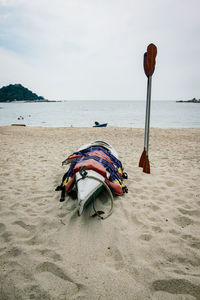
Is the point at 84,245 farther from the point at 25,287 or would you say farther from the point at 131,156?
the point at 131,156

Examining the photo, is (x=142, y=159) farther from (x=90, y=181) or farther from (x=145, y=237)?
(x=145, y=237)

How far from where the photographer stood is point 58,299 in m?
1.75

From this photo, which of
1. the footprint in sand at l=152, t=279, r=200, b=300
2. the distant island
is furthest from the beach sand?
the distant island

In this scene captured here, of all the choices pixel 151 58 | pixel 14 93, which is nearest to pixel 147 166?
pixel 151 58

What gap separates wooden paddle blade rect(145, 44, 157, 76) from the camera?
429 cm

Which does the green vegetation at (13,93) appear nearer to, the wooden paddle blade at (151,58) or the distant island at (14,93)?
the distant island at (14,93)

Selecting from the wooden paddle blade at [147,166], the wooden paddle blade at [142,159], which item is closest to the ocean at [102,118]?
the wooden paddle blade at [142,159]

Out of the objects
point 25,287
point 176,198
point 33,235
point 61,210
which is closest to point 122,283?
point 25,287

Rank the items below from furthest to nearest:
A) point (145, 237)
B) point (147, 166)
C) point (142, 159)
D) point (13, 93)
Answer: point (13, 93), point (142, 159), point (147, 166), point (145, 237)

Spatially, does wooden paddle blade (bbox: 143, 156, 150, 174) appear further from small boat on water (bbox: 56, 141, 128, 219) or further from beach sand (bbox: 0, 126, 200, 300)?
small boat on water (bbox: 56, 141, 128, 219)

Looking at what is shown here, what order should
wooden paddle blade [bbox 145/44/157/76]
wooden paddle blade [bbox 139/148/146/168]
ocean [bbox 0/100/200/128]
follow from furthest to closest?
1. ocean [bbox 0/100/200/128]
2. wooden paddle blade [bbox 139/148/146/168]
3. wooden paddle blade [bbox 145/44/157/76]

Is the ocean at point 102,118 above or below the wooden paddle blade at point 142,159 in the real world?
above

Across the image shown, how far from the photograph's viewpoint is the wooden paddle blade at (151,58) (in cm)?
429

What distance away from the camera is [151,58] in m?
4.37
